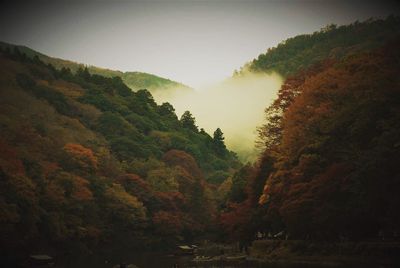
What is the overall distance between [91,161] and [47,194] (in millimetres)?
24276

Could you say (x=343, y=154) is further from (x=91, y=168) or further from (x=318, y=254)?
(x=91, y=168)

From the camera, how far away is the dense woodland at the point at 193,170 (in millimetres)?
48688

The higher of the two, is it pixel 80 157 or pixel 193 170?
pixel 193 170

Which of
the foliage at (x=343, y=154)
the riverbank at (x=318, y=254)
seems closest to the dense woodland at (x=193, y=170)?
the foliage at (x=343, y=154)

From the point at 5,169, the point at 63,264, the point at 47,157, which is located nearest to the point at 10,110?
the point at 47,157

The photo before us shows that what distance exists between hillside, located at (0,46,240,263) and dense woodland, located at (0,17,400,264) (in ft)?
0.87

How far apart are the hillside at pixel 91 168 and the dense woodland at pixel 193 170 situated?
0.87 feet

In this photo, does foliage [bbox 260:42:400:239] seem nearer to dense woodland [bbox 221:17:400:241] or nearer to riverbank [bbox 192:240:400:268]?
→ dense woodland [bbox 221:17:400:241]

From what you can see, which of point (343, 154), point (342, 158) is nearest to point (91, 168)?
point (342, 158)

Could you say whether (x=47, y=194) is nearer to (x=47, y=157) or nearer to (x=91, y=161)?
(x=47, y=157)

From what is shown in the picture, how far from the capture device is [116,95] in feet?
591

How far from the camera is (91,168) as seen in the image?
10031cm

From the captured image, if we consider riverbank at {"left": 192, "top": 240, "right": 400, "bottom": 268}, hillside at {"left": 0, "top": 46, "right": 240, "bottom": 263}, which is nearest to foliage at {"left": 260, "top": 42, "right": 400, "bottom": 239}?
riverbank at {"left": 192, "top": 240, "right": 400, "bottom": 268}

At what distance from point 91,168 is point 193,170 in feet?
171
